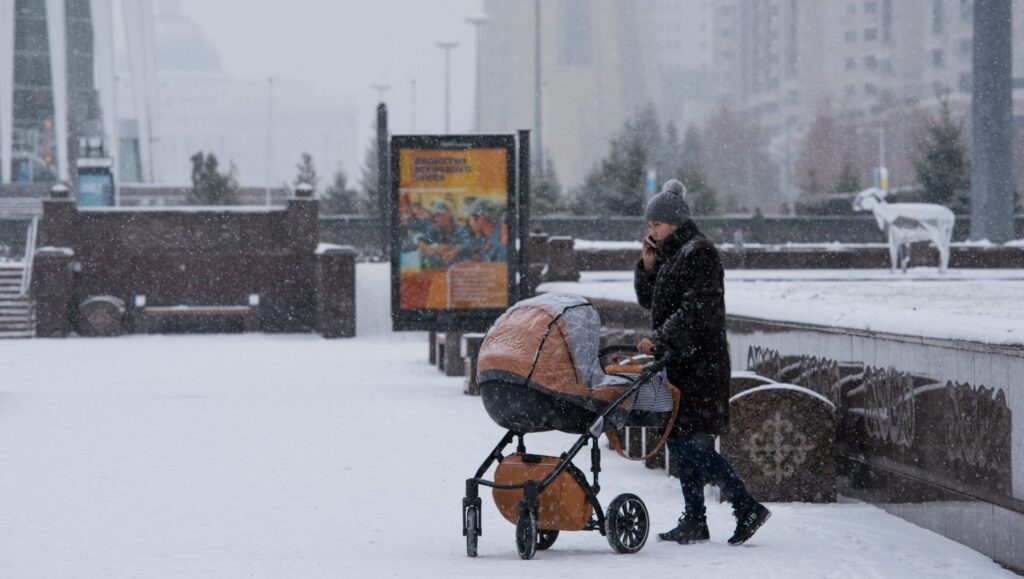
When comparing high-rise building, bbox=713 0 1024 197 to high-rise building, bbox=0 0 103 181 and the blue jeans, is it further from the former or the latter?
the blue jeans

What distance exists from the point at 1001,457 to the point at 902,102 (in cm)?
9954

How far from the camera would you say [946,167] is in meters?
55.4

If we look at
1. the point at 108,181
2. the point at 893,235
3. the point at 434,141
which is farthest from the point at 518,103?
the point at 434,141

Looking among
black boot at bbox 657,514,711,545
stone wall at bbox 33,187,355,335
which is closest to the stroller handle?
black boot at bbox 657,514,711,545

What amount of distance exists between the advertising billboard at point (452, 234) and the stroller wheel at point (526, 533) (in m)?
11.0

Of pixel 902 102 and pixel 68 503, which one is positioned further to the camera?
pixel 902 102

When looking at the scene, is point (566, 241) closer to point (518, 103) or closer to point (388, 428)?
point (388, 428)

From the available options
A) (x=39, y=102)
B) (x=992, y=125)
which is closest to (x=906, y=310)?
(x=992, y=125)

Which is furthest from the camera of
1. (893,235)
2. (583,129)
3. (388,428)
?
(583,129)

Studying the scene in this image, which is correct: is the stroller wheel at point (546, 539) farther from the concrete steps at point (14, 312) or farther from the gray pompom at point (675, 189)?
the concrete steps at point (14, 312)

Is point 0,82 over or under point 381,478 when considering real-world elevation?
over

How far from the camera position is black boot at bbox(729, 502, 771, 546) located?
7.89 metres

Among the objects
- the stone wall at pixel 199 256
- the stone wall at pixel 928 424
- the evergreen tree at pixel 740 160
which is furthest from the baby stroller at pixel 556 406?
the evergreen tree at pixel 740 160

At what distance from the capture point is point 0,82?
6994cm
